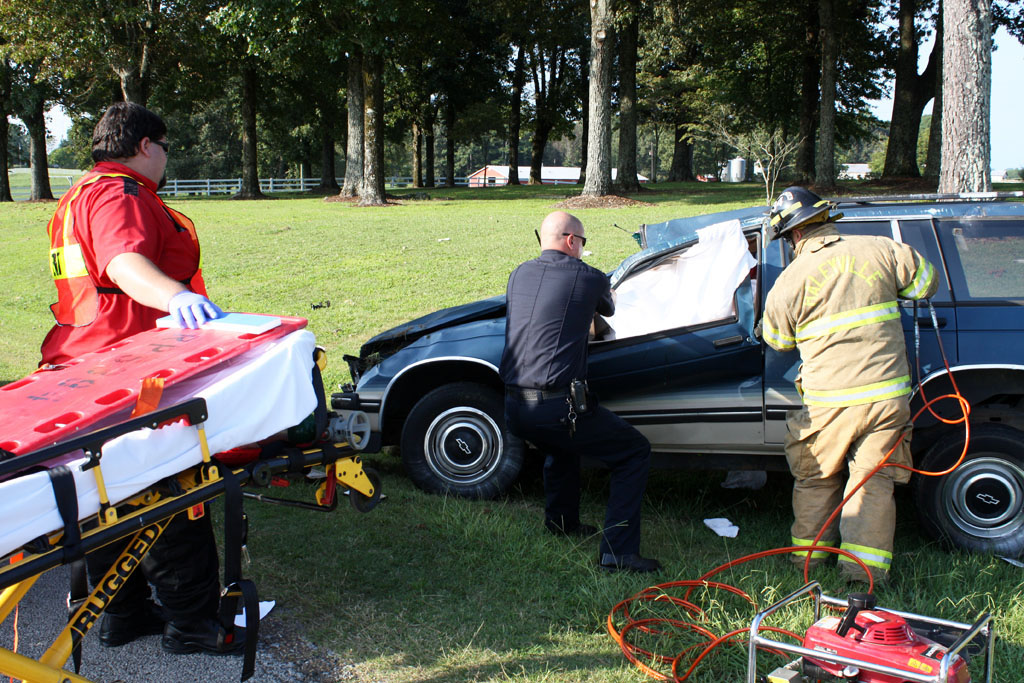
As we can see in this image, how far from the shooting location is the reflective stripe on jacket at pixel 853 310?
164 inches

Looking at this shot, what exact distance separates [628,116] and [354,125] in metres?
8.56

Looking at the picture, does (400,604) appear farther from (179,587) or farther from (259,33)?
(259,33)

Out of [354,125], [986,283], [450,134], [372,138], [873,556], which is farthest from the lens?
[450,134]

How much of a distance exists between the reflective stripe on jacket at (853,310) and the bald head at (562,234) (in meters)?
1.05

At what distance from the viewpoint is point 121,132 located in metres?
3.31

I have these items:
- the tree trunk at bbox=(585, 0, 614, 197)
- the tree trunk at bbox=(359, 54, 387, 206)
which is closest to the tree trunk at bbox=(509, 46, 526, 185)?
the tree trunk at bbox=(359, 54, 387, 206)

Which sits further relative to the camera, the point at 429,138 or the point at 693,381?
the point at 429,138

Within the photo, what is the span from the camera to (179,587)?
3346 mm

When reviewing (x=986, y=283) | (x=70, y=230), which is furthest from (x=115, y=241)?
(x=986, y=283)

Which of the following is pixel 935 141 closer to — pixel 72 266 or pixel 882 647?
pixel 882 647

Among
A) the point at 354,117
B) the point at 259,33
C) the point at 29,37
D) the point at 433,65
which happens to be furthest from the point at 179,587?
the point at 433,65

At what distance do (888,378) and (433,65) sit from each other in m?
38.0

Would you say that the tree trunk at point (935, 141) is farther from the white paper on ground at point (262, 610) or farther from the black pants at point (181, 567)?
the black pants at point (181, 567)

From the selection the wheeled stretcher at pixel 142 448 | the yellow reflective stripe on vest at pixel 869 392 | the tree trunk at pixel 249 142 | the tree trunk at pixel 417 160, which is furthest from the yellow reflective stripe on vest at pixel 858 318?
the tree trunk at pixel 417 160
